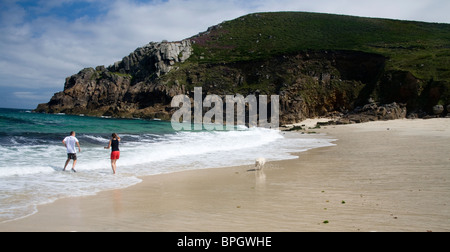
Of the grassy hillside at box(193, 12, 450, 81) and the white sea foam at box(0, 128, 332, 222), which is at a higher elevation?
the grassy hillside at box(193, 12, 450, 81)

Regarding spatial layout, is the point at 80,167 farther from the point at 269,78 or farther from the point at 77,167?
the point at 269,78

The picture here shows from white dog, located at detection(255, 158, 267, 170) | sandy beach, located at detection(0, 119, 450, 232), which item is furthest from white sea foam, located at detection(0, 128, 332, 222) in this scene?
white dog, located at detection(255, 158, 267, 170)

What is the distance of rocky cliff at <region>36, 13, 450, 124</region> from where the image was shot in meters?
40.7

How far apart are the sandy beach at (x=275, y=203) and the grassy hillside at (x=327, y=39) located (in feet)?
132

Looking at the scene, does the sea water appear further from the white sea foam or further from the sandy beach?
the sandy beach

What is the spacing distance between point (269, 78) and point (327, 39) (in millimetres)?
23749

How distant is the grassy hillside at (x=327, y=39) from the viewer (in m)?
46.6

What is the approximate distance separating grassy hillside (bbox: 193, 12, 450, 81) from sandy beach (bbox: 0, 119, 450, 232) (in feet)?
132

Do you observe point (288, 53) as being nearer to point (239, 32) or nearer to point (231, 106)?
point (231, 106)

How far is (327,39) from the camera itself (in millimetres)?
68188

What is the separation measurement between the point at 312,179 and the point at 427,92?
126 feet

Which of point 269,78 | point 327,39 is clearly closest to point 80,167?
point 269,78
